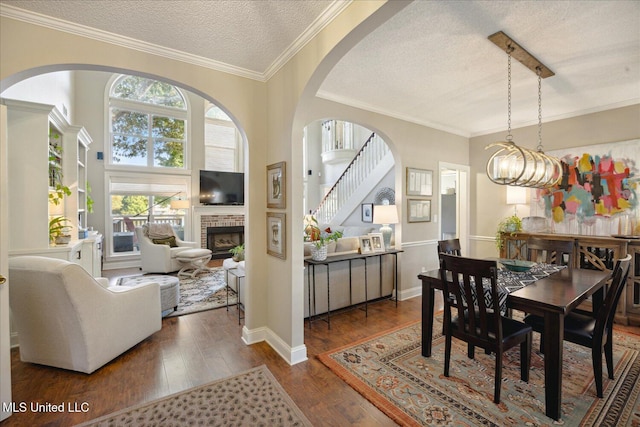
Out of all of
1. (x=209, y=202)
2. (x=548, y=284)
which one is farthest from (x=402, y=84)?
(x=209, y=202)

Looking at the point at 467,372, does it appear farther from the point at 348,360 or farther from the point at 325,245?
the point at 325,245

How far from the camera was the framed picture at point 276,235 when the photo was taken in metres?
2.70

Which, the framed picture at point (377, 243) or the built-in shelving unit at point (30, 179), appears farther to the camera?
the framed picture at point (377, 243)

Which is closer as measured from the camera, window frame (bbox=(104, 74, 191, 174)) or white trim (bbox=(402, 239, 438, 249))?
white trim (bbox=(402, 239, 438, 249))

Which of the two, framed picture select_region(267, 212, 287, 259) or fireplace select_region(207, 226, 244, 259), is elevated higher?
framed picture select_region(267, 212, 287, 259)

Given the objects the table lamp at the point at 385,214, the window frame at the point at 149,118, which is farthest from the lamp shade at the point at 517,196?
the window frame at the point at 149,118

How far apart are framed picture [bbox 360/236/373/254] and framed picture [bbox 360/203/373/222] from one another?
260cm

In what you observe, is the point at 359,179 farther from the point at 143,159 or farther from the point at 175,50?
the point at 143,159

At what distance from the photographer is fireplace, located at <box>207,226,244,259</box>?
7574 millimetres

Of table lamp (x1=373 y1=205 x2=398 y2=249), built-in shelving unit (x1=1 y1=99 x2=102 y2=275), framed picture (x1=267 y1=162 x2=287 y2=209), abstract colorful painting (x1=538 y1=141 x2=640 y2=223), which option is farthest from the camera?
table lamp (x1=373 y1=205 x2=398 y2=249)

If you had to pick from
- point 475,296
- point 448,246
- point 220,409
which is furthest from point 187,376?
point 448,246

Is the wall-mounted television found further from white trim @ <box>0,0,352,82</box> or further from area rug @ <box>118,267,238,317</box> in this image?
white trim @ <box>0,0,352,82</box>

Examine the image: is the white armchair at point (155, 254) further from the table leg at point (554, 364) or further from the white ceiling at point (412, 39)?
the table leg at point (554, 364)

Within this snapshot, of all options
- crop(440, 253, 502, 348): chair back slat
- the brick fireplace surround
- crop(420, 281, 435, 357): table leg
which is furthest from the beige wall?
the brick fireplace surround
